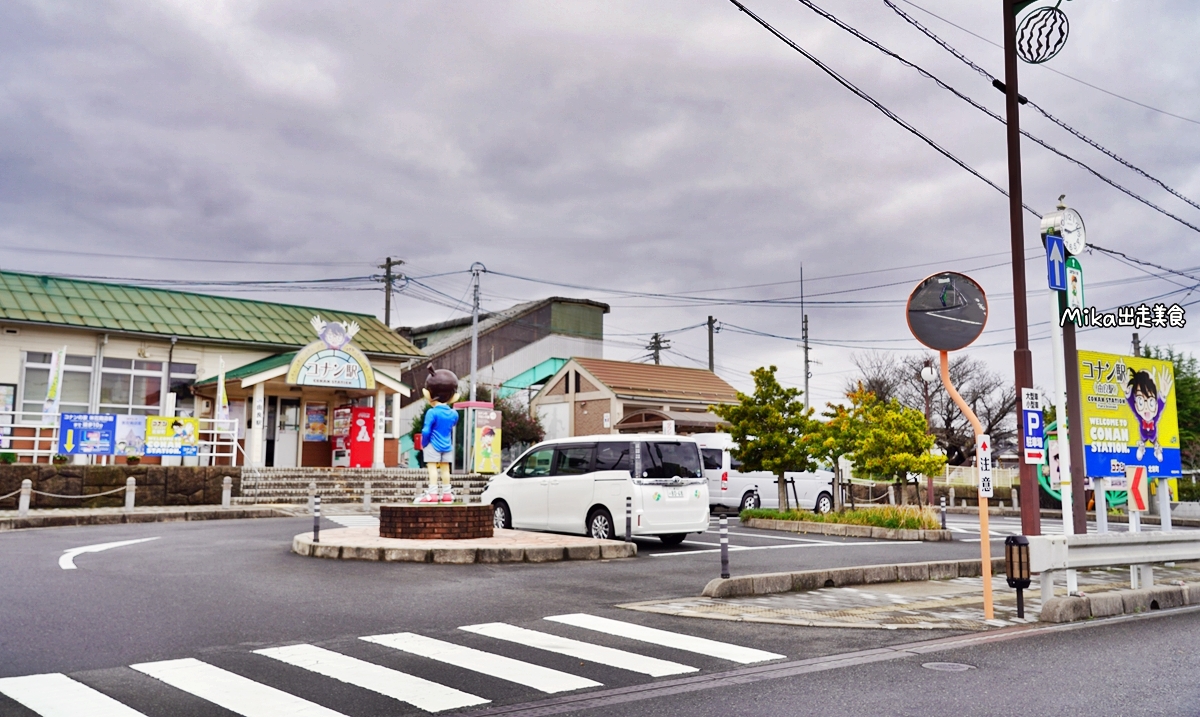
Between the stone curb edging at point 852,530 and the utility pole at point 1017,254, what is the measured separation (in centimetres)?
789

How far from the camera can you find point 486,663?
6828mm

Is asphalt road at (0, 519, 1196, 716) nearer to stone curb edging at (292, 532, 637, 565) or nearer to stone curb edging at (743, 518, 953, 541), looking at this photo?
stone curb edging at (292, 532, 637, 565)

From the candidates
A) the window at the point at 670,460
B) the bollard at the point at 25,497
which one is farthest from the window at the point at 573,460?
the bollard at the point at 25,497

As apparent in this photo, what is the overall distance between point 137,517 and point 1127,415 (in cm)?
2064

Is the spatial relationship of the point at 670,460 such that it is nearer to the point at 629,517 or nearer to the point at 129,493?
the point at 629,517

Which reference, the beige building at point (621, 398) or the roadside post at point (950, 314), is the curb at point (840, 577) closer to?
the roadside post at point (950, 314)

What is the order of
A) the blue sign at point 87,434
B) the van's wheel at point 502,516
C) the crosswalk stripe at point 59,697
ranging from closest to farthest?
the crosswalk stripe at point 59,697
the van's wheel at point 502,516
the blue sign at point 87,434

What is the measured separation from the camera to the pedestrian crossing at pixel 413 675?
5551mm

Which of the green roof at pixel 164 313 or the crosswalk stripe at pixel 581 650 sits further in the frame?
the green roof at pixel 164 313

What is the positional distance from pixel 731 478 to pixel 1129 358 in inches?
581

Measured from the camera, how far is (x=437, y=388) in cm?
1572

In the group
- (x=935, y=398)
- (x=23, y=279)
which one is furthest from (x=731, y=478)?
(x=935, y=398)

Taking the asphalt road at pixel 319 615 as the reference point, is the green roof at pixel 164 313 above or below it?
above

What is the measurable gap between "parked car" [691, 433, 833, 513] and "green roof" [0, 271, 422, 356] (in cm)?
1536
